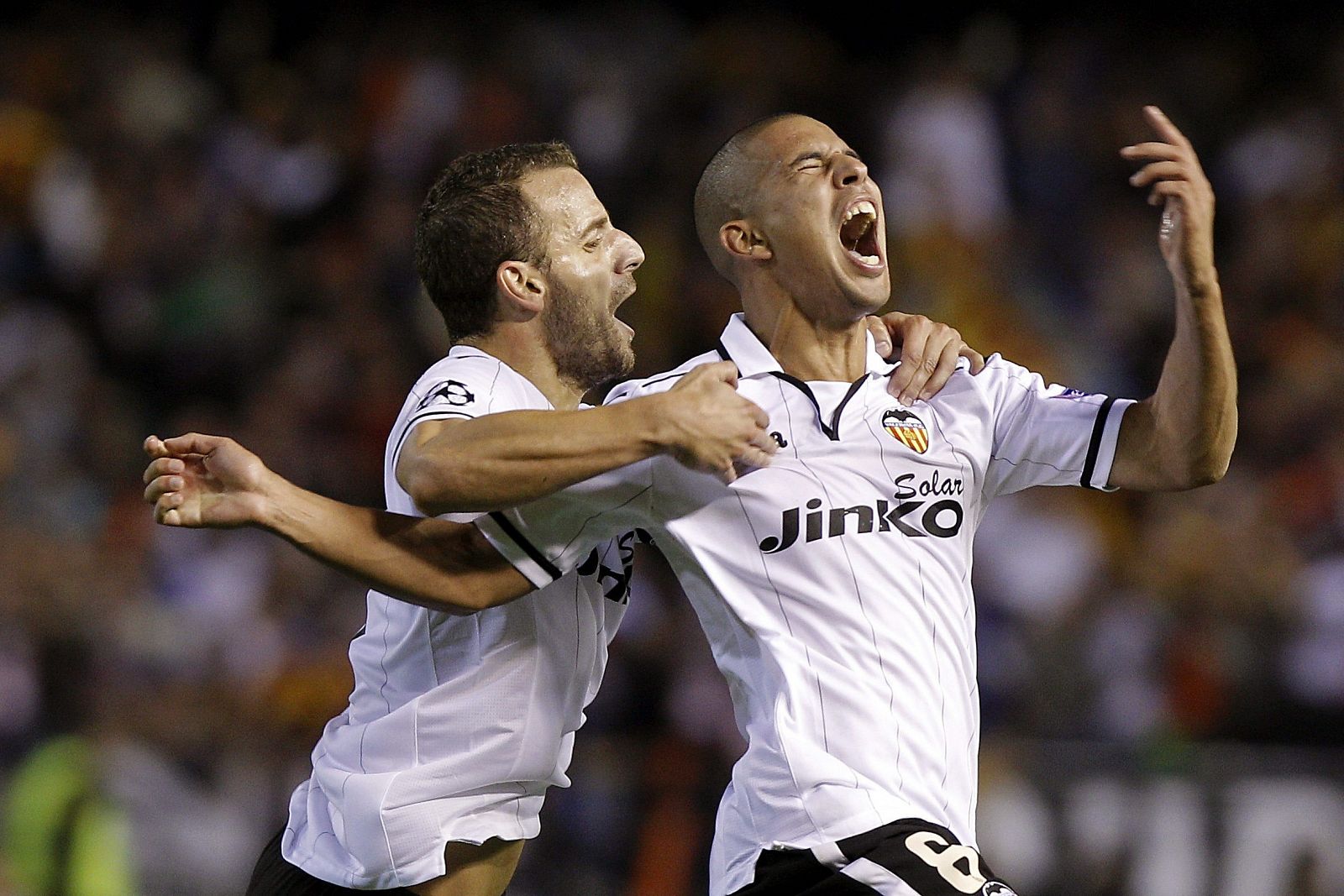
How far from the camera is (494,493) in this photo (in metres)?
3.20

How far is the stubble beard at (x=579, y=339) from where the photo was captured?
3865mm

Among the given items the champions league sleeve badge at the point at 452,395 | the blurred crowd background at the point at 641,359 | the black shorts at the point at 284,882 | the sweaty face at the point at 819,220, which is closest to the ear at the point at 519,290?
the champions league sleeve badge at the point at 452,395

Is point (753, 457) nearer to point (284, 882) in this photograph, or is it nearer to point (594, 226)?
point (594, 226)

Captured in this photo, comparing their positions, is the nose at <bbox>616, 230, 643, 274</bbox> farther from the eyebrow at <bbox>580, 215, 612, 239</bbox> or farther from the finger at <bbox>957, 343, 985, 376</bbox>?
the finger at <bbox>957, 343, 985, 376</bbox>

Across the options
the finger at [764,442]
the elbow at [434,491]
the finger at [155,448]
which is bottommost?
the elbow at [434,491]

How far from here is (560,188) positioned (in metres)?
3.94

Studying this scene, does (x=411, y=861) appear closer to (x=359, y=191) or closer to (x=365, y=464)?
(x=365, y=464)

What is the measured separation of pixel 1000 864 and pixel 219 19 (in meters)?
8.02

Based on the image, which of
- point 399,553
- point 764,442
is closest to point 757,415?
point 764,442

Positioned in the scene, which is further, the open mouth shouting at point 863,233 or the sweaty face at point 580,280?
the sweaty face at point 580,280

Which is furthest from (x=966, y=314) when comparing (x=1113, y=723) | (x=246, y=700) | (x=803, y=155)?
(x=803, y=155)

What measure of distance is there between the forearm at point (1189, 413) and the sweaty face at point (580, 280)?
1.21 metres

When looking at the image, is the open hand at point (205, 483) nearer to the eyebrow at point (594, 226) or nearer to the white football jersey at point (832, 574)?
the white football jersey at point (832, 574)

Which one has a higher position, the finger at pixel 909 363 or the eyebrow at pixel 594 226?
the eyebrow at pixel 594 226
